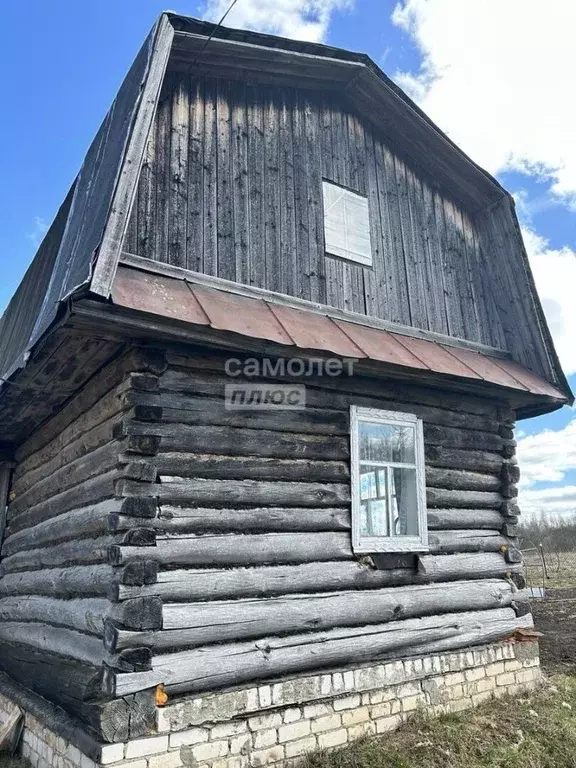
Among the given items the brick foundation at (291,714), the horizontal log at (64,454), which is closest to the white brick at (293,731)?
the brick foundation at (291,714)

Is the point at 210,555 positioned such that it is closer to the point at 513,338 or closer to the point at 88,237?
the point at 88,237

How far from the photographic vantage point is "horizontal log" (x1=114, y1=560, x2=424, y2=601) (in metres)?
4.80

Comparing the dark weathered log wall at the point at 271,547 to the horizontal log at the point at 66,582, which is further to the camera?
the horizontal log at the point at 66,582

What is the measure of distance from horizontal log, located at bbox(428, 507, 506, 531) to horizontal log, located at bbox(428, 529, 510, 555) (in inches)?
2.3

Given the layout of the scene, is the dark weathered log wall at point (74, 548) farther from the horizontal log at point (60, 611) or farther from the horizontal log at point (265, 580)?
the horizontal log at point (265, 580)

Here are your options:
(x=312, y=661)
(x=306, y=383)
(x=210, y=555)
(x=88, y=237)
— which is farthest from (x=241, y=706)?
(x=88, y=237)

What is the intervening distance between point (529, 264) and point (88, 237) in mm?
5577

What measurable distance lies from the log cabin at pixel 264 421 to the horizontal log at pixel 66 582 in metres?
0.04

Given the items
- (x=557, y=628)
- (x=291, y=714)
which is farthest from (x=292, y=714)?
(x=557, y=628)

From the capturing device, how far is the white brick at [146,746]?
4.36 meters

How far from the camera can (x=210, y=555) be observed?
5051 mm

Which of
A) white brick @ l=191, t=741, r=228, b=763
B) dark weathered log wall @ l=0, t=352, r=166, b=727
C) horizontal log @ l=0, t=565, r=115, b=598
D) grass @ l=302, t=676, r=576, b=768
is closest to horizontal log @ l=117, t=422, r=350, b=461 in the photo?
dark weathered log wall @ l=0, t=352, r=166, b=727

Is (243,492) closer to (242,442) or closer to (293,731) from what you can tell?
(242,442)

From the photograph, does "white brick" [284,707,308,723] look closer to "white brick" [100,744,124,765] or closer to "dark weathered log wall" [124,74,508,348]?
"white brick" [100,744,124,765]
